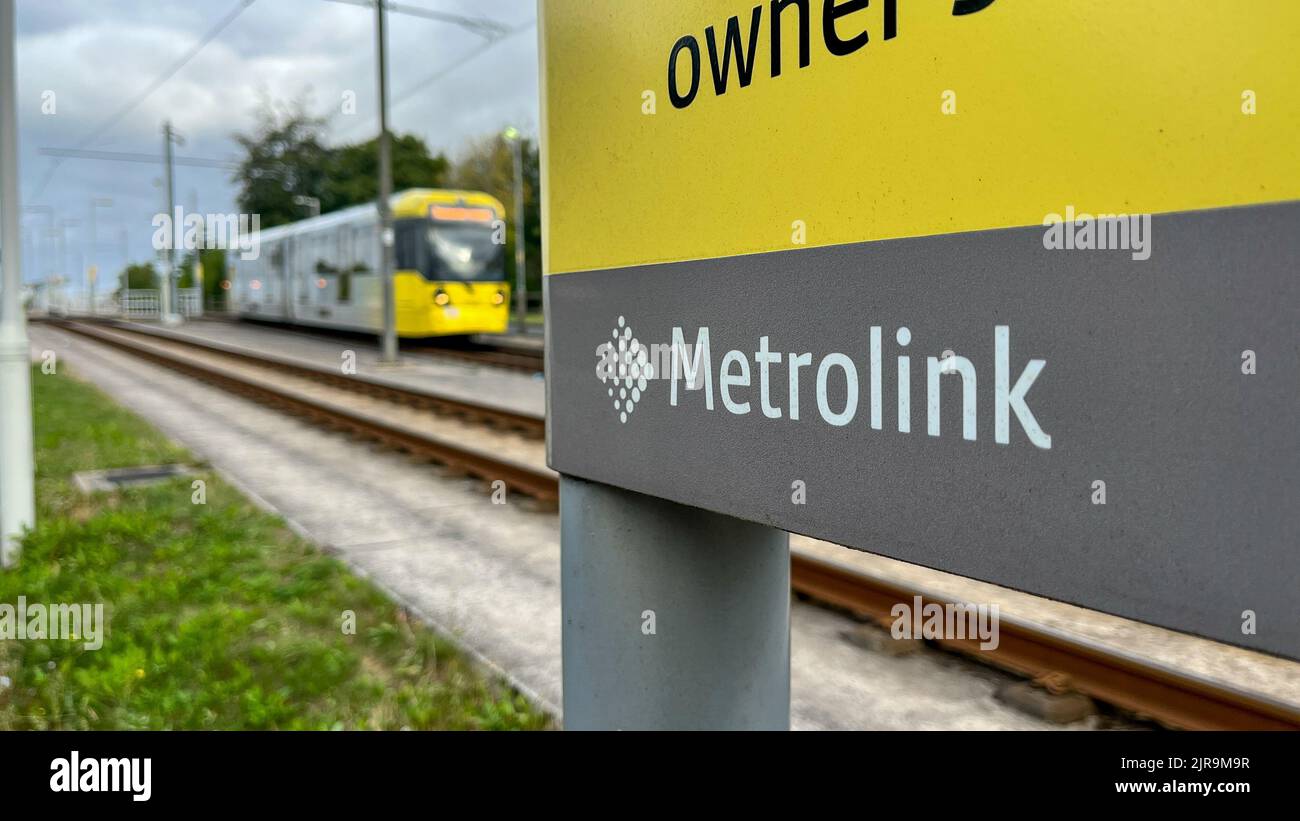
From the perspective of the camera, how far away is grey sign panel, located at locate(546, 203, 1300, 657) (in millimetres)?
841

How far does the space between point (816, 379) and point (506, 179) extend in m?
42.6

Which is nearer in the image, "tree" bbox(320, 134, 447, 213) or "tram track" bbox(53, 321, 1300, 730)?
"tram track" bbox(53, 321, 1300, 730)

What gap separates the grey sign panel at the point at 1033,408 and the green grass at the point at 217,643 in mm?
2414

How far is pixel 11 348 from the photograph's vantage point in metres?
5.71

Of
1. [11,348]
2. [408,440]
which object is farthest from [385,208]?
[11,348]

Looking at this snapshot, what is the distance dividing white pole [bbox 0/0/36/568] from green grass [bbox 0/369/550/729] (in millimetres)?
175

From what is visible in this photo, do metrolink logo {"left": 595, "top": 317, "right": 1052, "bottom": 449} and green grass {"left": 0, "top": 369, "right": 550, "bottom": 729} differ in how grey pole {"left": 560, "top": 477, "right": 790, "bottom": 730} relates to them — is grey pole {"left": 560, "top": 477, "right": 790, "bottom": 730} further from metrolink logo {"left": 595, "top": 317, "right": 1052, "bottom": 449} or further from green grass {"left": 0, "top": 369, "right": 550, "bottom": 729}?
green grass {"left": 0, "top": 369, "right": 550, "bottom": 729}

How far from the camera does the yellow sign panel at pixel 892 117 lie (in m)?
0.85

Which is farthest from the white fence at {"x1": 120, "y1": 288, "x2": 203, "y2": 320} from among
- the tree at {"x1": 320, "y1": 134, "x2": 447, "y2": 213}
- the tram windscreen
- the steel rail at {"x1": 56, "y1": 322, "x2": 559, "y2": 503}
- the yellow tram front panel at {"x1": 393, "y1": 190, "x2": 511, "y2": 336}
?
the steel rail at {"x1": 56, "y1": 322, "x2": 559, "y2": 503}

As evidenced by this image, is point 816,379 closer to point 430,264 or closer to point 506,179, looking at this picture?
point 430,264

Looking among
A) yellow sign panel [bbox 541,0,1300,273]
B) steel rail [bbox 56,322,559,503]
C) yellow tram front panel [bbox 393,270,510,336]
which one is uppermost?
yellow tram front panel [bbox 393,270,510,336]
